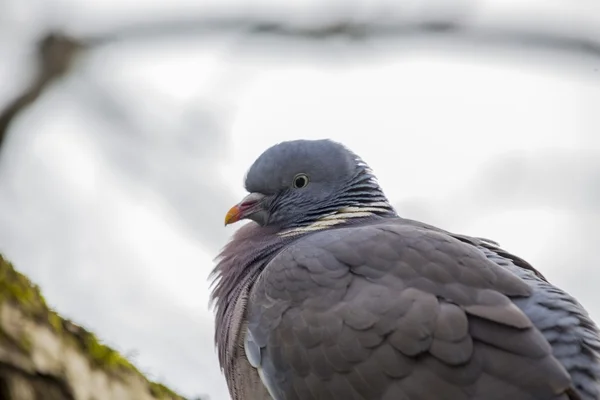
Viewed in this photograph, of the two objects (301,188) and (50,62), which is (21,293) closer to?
(50,62)

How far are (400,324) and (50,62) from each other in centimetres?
223

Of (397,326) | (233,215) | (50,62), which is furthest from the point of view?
(233,215)

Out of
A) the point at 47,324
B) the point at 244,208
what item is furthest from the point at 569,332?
the point at 47,324

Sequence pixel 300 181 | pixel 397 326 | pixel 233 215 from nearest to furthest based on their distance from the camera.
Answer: pixel 397 326 < pixel 233 215 < pixel 300 181

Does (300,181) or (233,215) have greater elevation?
(300,181)

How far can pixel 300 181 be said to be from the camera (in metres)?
4.98

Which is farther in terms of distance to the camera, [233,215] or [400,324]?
[233,215]

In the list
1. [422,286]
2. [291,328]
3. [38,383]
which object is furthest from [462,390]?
[38,383]

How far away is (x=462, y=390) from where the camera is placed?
3.25 metres

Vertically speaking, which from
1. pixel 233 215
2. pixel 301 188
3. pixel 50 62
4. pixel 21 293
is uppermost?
pixel 50 62

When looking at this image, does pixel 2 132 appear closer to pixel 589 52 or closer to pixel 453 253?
pixel 453 253

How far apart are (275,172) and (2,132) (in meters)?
2.00

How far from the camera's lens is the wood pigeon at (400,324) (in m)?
3.29

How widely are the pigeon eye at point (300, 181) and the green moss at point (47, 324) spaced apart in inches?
107
